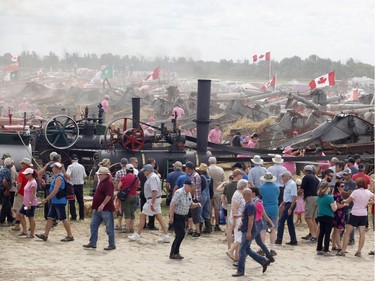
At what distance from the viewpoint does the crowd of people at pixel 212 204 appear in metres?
12.5

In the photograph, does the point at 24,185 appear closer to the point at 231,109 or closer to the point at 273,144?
the point at 273,144

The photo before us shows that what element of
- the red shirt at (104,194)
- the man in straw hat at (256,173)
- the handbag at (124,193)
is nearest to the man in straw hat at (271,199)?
the man in straw hat at (256,173)

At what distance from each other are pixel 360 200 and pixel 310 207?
52.5 inches

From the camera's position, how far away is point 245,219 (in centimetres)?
1177

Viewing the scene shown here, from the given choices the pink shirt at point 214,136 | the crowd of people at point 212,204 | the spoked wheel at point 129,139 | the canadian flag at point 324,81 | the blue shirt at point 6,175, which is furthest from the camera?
the canadian flag at point 324,81

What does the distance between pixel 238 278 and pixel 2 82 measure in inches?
2553

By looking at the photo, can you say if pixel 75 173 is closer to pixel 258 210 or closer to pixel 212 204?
pixel 212 204

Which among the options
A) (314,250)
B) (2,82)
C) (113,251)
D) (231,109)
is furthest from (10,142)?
(2,82)

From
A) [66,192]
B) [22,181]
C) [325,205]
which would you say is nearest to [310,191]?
[325,205]

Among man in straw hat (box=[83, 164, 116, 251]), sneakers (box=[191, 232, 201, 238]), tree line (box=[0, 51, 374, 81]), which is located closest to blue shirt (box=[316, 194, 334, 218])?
sneakers (box=[191, 232, 201, 238])

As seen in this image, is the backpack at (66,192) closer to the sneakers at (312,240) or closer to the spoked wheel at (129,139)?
the spoked wheel at (129,139)

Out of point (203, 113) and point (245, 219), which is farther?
point (203, 113)

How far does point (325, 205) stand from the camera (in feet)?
43.9

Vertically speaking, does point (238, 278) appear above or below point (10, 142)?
below
